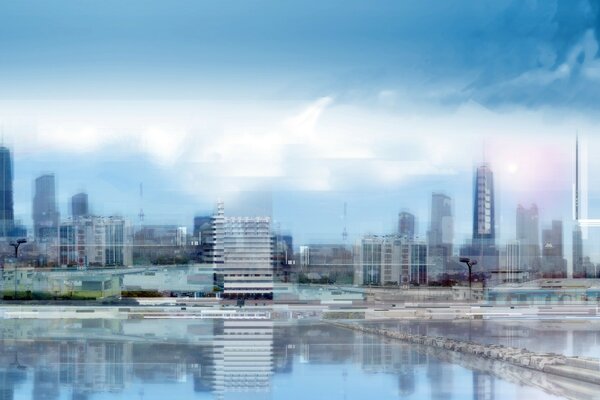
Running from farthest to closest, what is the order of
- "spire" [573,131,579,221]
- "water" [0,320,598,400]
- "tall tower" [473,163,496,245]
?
1. "tall tower" [473,163,496,245]
2. "spire" [573,131,579,221]
3. "water" [0,320,598,400]

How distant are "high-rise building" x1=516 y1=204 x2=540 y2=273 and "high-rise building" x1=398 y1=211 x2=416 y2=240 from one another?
841 mm

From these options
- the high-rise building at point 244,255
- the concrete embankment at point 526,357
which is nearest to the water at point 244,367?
the concrete embankment at point 526,357

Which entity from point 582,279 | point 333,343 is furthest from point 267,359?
point 582,279

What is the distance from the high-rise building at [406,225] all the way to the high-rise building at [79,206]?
2492 millimetres

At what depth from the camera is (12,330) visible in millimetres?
4758

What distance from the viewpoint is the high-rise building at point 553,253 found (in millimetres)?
5945

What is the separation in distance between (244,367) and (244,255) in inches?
105

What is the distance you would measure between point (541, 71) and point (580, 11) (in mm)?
503

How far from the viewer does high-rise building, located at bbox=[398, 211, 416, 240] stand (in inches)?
239

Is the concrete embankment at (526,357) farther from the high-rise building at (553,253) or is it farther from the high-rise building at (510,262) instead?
the high-rise building at (553,253)

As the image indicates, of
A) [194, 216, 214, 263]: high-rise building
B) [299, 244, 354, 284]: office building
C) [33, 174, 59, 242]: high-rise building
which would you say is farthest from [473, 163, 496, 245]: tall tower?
[33, 174, 59, 242]: high-rise building

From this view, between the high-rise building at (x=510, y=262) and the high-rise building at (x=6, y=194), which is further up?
the high-rise building at (x=6, y=194)

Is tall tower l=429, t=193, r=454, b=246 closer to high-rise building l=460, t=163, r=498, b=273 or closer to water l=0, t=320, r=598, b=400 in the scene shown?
high-rise building l=460, t=163, r=498, b=273

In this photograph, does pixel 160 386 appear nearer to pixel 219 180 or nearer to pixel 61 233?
pixel 219 180
